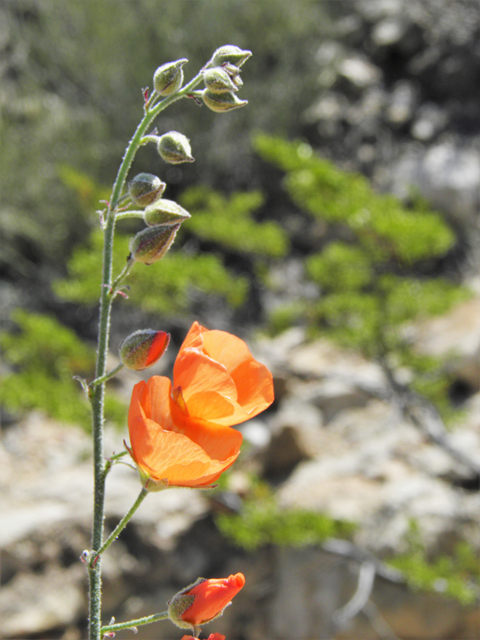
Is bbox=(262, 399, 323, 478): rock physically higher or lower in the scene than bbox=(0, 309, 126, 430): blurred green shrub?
lower

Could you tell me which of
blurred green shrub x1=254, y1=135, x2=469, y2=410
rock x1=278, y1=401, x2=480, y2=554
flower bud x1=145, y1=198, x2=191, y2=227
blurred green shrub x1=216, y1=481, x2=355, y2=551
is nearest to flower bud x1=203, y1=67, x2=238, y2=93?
flower bud x1=145, y1=198, x2=191, y2=227

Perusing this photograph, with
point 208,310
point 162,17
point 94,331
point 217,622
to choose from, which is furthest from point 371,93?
point 217,622

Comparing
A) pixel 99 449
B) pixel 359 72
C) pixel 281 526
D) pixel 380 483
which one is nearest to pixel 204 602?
pixel 99 449

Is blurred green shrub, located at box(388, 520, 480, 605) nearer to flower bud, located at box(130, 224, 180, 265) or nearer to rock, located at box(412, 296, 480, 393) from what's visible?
rock, located at box(412, 296, 480, 393)

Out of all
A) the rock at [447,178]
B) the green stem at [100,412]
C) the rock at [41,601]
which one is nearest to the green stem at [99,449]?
the green stem at [100,412]

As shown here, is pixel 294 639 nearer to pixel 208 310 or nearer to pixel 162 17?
pixel 208 310

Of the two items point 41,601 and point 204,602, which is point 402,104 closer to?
point 41,601
